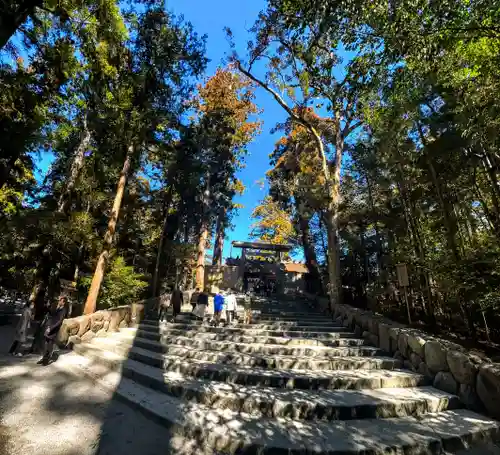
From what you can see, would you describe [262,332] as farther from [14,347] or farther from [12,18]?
[12,18]

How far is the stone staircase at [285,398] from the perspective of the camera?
2.92m

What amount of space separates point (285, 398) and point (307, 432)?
0.64m

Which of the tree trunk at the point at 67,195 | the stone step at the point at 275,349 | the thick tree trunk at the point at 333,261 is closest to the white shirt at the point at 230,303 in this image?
the stone step at the point at 275,349

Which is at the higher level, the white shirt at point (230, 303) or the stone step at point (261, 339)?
the white shirt at point (230, 303)

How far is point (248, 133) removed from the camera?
66.3 ft

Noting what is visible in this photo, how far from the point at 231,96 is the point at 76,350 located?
1780 cm

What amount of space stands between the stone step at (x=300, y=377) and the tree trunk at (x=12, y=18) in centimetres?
Result: 724

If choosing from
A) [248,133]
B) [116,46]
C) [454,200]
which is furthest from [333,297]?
[248,133]

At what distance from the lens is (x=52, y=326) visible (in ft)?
18.4

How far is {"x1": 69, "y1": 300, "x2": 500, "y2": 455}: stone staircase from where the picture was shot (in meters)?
2.92

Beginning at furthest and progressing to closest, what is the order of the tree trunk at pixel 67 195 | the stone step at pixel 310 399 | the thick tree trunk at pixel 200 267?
the thick tree trunk at pixel 200 267, the tree trunk at pixel 67 195, the stone step at pixel 310 399

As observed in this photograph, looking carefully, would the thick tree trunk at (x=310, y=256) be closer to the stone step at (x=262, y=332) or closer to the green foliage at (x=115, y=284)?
the stone step at (x=262, y=332)

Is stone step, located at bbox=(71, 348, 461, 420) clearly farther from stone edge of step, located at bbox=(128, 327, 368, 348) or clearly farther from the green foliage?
the green foliage

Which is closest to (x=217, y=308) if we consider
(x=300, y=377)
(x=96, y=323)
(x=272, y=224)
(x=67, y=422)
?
(x=96, y=323)
